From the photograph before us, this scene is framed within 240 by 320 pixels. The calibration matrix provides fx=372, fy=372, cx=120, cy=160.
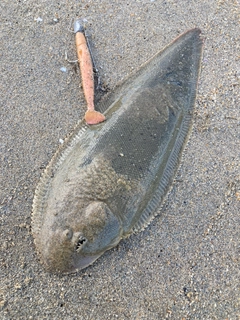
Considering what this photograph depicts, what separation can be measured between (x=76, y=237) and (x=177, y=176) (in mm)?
1198

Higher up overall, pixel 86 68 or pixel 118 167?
pixel 86 68

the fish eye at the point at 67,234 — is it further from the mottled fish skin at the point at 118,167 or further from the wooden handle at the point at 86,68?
the wooden handle at the point at 86,68

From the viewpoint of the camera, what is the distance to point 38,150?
3.42 m

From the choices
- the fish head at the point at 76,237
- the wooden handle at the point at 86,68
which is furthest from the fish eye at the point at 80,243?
the wooden handle at the point at 86,68

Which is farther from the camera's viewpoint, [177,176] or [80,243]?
[177,176]

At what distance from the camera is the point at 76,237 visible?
111 inches

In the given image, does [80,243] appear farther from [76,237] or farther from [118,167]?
[118,167]

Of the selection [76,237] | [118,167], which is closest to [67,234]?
[76,237]

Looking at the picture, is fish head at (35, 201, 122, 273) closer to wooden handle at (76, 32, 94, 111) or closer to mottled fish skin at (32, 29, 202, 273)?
mottled fish skin at (32, 29, 202, 273)

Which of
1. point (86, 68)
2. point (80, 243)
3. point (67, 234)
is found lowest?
point (80, 243)

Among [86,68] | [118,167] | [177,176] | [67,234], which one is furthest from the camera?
[86,68]

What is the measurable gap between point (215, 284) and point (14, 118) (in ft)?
7.77

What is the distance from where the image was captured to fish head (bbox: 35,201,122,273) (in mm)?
2842

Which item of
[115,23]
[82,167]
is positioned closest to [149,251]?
[82,167]
